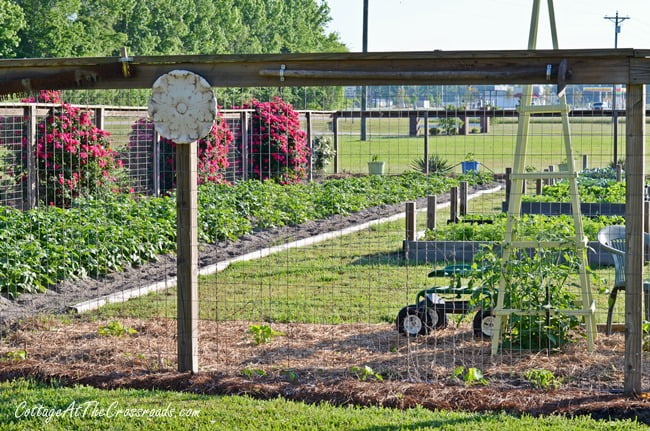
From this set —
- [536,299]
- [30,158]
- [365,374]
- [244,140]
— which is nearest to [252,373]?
[365,374]

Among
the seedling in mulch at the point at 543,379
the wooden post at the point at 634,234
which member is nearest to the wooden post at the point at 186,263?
the seedling in mulch at the point at 543,379

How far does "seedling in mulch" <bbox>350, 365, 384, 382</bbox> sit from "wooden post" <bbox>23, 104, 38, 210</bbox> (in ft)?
28.7

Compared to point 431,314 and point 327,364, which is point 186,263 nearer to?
point 327,364

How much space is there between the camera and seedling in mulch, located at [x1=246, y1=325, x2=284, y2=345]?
25.0ft

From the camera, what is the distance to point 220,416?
19.3 feet

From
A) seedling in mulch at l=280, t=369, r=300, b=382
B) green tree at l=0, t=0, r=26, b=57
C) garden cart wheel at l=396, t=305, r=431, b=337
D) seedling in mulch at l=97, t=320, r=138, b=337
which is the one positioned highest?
green tree at l=0, t=0, r=26, b=57

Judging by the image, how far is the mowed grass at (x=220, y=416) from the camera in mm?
5688

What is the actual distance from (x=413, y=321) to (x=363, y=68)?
2.18 metres

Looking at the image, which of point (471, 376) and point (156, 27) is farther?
point (156, 27)

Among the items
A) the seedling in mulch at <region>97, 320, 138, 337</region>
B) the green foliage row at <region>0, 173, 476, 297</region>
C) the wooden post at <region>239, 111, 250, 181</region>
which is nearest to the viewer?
the seedling in mulch at <region>97, 320, 138, 337</region>

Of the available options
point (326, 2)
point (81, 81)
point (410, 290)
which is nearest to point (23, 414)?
point (81, 81)

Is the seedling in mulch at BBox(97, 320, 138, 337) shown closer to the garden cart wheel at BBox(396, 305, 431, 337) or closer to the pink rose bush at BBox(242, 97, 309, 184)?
the garden cart wheel at BBox(396, 305, 431, 337)

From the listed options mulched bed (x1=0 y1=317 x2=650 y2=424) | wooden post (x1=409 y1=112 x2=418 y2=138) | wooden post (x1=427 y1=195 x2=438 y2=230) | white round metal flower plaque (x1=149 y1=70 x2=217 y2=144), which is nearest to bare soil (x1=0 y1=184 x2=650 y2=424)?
mulched bed (x1=0 y1=317 x2=650 y2=424)

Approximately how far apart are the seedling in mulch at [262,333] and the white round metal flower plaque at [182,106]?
1703 mm
